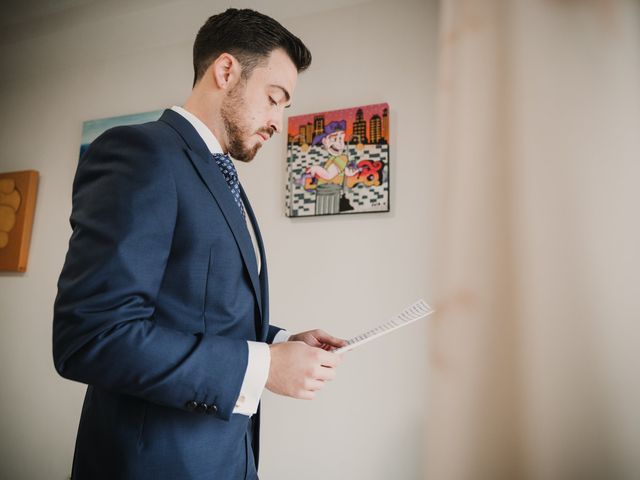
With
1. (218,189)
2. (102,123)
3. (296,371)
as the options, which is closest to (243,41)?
(218,189)

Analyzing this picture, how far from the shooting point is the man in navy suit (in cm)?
57

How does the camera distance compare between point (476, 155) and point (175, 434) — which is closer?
point (476, 155)

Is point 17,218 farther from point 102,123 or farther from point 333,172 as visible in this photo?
point 333,172

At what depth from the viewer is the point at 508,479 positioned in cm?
48

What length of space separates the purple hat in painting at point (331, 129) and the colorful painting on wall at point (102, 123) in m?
0.90

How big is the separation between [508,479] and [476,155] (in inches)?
14.8

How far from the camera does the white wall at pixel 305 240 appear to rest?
1.51 meters

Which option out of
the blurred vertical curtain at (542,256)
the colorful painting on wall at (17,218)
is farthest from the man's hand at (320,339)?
the colorful painting on wall at (17,218)

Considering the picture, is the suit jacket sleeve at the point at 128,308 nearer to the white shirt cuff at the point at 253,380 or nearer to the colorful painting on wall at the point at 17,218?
the white shirt cuff at the point at 253,380

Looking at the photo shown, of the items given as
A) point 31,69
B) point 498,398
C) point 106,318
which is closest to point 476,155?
point 498,398

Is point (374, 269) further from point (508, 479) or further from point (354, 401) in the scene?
point (508, 479)

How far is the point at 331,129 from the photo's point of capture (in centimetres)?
169

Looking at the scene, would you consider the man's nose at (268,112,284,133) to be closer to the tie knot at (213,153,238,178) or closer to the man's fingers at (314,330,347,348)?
the tie knot at (213,153,238,178)

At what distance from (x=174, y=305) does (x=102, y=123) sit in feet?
6.26
